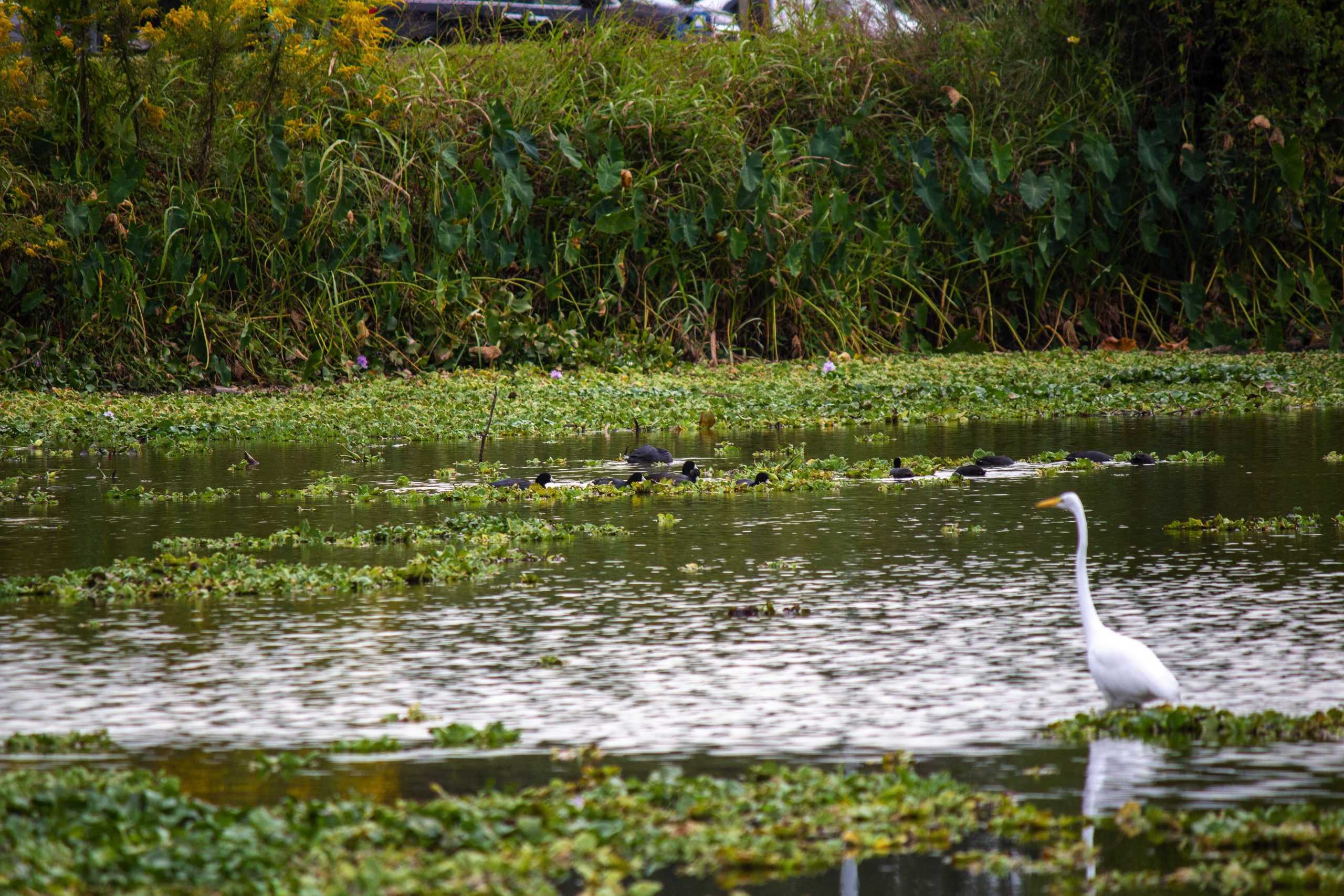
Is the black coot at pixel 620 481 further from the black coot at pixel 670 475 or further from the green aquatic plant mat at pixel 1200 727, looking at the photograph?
the green aquatic plant mat at pixel 1200 727

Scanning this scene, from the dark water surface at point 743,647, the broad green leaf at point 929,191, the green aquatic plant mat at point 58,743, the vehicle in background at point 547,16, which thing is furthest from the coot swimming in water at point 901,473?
the vehicle in background at point 547,16

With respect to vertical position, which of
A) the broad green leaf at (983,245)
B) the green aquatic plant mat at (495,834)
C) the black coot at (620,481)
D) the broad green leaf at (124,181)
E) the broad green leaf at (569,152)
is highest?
the broad green leaf at (569,152)

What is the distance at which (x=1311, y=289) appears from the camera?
15648 mm

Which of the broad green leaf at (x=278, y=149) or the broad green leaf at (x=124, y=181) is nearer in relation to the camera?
the broad green leaf at (x=124, y=181)

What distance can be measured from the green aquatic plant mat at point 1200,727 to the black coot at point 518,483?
14.0 ft

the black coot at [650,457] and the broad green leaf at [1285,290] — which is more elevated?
the broad green leaf at [1285,290]

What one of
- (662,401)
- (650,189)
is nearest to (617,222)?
(650,189)

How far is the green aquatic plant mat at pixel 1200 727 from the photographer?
3.72m

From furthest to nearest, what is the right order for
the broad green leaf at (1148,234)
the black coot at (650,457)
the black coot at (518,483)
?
the broad green leaf at (1148,234) < the black coot at (650,457) < the black coot at (518,483)

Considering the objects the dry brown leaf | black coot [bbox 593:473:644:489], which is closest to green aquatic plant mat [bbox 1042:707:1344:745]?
black coot [bbox 593:473:644:489]

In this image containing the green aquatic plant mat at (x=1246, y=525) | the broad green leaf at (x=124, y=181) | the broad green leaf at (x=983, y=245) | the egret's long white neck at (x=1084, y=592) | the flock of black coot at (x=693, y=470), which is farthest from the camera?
the broad green leaf at (x=983, y=245)

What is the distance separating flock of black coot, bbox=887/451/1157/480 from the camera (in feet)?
27.1

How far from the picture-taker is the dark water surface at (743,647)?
141 inches

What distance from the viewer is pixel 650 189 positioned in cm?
1504
